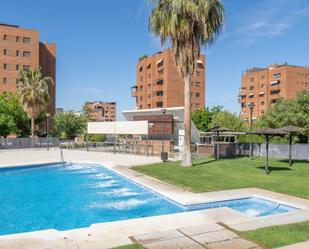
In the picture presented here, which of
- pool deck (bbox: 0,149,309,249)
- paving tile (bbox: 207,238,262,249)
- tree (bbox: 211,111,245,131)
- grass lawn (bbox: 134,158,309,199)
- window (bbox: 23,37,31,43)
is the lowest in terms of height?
pool deck (bbox: 0,149,309,249)

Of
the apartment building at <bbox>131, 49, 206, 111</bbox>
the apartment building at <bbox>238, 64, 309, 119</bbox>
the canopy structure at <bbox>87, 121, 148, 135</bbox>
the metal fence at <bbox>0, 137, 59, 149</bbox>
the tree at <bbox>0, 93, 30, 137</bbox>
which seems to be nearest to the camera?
the canopy structure at <bbox>87, 121, 148, 135</bbox>

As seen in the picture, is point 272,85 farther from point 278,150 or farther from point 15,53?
point 278,150

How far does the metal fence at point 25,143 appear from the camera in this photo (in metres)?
39.4

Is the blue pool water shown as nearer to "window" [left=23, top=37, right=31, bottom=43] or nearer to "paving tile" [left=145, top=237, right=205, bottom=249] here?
"paving tile" [left=145, top=237, right=205, bottom=249]

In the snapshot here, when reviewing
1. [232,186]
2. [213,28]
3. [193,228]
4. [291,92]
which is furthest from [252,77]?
[193,228]

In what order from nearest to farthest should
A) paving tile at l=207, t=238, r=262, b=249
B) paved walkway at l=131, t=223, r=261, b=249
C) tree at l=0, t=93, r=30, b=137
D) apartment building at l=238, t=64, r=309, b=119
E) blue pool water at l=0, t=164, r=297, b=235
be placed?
paving tile at l=207, t=238, r=262, b=249, paved walkway at l=131, t=223, r=261, b=249, blue pool water at l=0, t=164, r=297, b=235, tree at l=0, t=93, r=30, b=137, apartment building at l=238, t=64, r=309, b=119

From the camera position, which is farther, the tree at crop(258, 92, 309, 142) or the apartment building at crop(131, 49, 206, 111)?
the apartment building at crop(131, 49, 206, 111)

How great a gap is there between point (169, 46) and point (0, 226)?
13905mm

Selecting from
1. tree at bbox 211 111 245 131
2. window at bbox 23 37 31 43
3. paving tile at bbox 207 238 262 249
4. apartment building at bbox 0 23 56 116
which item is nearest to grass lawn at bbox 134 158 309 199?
paving tile at bbox 207 238 262 249

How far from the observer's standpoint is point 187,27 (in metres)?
19.3

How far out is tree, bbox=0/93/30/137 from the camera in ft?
138

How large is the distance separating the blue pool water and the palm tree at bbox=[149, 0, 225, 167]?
6.46 m

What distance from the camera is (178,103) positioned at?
73.4 m

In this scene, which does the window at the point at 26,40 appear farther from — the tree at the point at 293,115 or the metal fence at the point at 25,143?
the tree at the point at 293,115
